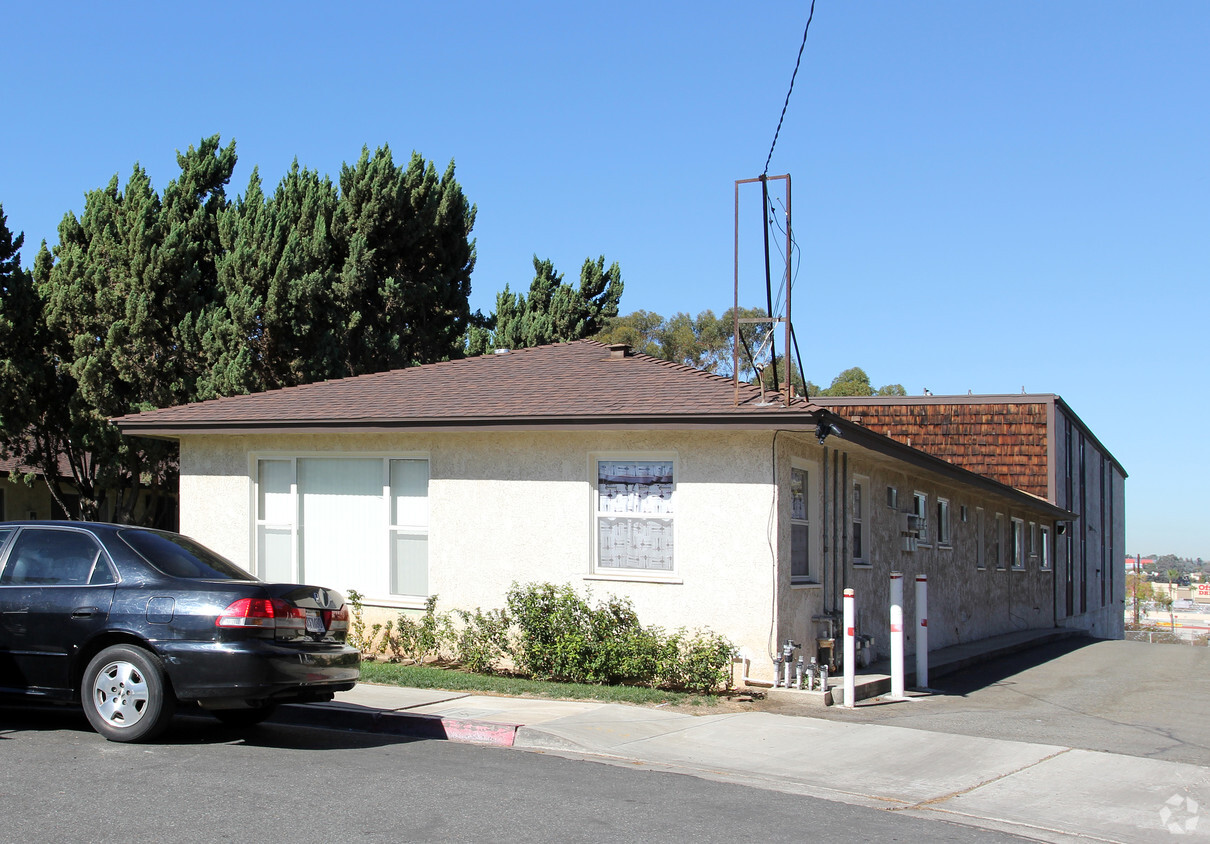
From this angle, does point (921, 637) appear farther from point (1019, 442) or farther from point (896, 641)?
point (1019, 442)

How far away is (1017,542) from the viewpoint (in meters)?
26.3

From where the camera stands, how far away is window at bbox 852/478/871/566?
47.8 feet

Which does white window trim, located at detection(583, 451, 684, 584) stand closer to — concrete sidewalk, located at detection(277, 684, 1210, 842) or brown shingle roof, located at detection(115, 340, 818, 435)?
brown shingle roof, located at detection(115, 340, 818, 435)

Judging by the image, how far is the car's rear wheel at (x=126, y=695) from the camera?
782cm

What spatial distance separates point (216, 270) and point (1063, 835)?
20051mm

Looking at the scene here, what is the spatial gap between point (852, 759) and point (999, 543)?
671 inches

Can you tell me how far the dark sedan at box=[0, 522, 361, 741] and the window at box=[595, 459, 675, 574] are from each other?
4.29 meters

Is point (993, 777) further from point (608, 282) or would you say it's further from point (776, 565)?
point (608, 282)

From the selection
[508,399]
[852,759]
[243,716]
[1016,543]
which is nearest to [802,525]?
[508,399]

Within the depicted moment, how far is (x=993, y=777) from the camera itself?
8.06 meters

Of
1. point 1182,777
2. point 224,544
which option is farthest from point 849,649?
point 224,544

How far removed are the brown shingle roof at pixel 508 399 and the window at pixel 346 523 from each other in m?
0.67

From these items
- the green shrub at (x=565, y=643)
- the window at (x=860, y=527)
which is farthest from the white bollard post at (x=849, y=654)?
the window at (x=860, y=527)

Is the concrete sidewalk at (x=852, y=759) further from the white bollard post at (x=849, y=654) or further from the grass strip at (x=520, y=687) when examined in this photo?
the white bollard post at (x=849, y=654)
